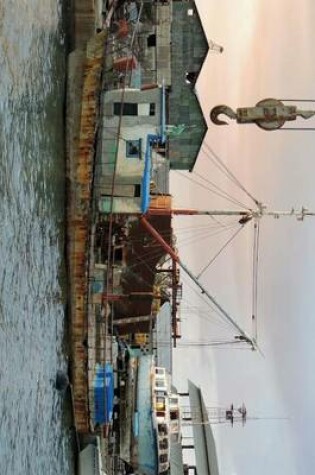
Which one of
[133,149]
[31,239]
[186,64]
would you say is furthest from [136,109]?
[31,239]

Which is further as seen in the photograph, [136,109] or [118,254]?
[118,254]

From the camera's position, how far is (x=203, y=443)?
1270 inches

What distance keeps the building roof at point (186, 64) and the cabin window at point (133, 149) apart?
18.4 ft

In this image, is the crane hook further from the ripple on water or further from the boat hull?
the boat hull

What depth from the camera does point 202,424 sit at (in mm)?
32531

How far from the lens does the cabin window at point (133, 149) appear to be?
83.6ft

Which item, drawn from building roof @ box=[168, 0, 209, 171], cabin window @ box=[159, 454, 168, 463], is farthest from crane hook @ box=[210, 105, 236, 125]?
cabin window @ box=[159, 454, 168, 463]

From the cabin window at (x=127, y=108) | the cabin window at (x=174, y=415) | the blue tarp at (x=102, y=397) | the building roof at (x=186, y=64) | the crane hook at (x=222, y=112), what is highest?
the building roof at (x=186, y=64)

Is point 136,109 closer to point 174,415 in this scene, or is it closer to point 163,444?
point 174,415

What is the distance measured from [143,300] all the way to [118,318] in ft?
Answer: 4.57

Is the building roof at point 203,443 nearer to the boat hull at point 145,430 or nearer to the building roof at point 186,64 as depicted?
the boat hull at point 145,430

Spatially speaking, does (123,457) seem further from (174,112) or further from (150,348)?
(174,112)

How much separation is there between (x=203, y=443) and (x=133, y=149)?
14.4 meters

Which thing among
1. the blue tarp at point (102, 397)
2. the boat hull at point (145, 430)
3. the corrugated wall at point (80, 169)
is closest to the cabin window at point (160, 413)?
the boat hull at point (145, 430)
